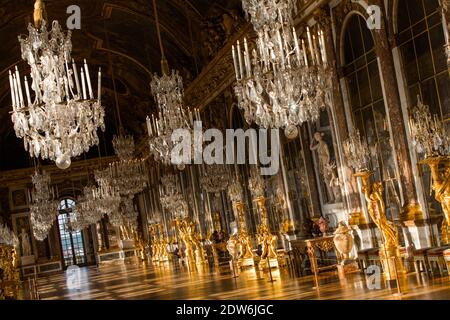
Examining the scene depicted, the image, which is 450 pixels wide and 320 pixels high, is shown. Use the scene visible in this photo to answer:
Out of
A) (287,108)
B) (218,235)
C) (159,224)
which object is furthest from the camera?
(159,224)

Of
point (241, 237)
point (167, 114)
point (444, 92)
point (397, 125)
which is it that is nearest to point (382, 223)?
point (397, 125)

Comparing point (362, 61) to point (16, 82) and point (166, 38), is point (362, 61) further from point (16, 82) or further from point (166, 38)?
point (166, 38)

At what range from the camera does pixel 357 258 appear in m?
14.3

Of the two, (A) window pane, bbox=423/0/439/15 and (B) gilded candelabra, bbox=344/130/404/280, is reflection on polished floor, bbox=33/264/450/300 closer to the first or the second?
(B) gilded candelabra, bbox=344/130/404/280

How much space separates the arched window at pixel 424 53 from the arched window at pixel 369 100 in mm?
1127

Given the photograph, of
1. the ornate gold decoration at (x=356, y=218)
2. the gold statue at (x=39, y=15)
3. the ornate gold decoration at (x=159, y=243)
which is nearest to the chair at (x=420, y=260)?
the ornate gold decoration at (x=356, y=218)

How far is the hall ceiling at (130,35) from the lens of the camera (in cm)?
2412

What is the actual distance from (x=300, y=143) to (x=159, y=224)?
1857cm

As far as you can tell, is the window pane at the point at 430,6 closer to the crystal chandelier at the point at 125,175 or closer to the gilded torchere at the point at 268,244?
the gilded torchere at the point at 268,244

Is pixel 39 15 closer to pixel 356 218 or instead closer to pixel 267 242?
pixel 356 218

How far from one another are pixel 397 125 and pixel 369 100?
152cm

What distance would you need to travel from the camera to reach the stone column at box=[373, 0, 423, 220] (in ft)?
42.5
